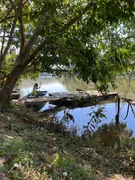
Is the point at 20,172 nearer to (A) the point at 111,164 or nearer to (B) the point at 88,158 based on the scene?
(B) the point at 88,158

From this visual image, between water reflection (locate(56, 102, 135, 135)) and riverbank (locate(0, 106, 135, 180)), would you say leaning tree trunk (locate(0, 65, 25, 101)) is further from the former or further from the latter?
riverbank (locate(0, 106, 135, 180))

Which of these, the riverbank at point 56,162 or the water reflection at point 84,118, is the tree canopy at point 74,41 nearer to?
the water reflection at point 84,118

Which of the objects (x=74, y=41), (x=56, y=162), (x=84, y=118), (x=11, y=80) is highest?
(x=74, y=41)

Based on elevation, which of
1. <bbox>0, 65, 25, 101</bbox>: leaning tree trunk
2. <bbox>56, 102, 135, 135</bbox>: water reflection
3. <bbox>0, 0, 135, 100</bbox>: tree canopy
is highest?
<bbox>0, 0, 135, 100</bbox>: tree canopy

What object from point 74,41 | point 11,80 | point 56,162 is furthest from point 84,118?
point 56,162

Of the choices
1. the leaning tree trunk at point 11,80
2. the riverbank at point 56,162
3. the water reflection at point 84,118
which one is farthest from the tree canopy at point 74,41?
the riverbank at point 56,162

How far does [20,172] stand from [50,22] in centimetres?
420

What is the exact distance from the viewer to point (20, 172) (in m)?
2.17

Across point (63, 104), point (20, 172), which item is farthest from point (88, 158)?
point (63, 104)

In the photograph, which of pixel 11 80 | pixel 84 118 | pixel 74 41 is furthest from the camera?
pixel 84 118

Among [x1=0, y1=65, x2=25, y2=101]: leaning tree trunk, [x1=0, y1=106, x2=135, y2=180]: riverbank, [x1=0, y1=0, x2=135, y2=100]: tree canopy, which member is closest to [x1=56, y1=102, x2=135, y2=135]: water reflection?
[x1=0, y1=0, x2=135, y2=100]: tree canopy

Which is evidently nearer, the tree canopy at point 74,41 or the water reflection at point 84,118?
the tree canopy at point 74,41

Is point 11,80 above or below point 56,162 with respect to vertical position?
above

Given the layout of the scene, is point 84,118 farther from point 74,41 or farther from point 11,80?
point 74,41
